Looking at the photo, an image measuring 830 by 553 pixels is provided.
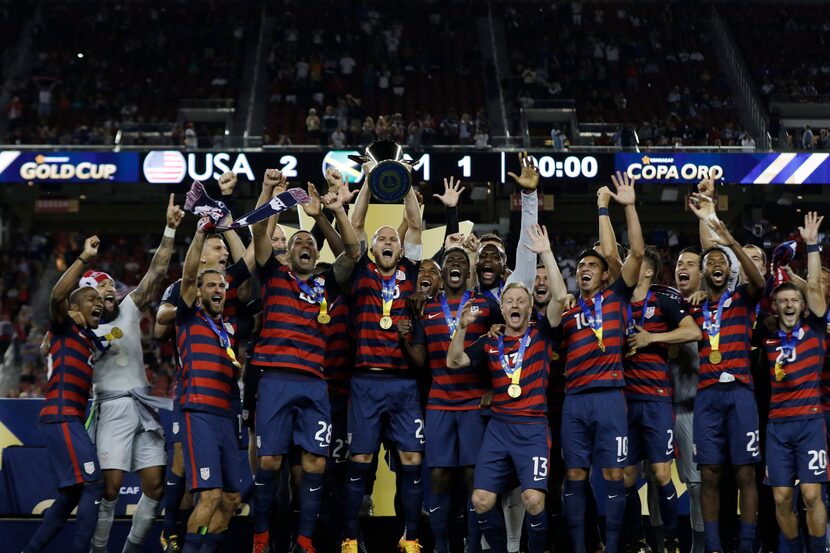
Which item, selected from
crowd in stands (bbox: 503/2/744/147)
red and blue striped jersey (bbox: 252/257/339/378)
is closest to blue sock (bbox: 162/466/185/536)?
red and blue striped jersey (bbox: 252/257/339/378)

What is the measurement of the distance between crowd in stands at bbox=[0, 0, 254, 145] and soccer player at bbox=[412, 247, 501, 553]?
53.2ft

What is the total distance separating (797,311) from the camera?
7844 mm

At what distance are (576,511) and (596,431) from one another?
0.54m

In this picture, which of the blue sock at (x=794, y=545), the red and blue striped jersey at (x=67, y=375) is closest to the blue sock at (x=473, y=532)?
the blue sock at (x=794, y=545)

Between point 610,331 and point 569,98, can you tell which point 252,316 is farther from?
point 569,98

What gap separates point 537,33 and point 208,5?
8.51 meters

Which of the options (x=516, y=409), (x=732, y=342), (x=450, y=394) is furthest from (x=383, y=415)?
(x=732, y=342)

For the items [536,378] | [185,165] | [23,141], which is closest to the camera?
[536,378]

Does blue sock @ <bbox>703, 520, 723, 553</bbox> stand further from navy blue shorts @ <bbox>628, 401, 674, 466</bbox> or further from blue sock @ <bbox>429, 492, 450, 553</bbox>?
blue sock @ <bbox>429, 492, 450, 553</bbox>

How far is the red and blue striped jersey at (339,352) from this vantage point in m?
8.27

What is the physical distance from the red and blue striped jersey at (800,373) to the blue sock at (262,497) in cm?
348

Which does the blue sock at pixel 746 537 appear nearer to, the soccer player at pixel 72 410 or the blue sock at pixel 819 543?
the blue sock at pixel 819 543

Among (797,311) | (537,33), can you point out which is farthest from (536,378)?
(537,33)

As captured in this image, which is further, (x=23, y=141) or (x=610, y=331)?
(x=23, y=141)
